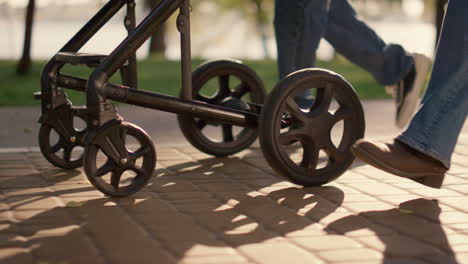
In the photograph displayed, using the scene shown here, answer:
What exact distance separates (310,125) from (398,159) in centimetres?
48

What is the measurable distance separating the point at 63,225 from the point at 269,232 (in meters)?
0.75

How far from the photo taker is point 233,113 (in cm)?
405

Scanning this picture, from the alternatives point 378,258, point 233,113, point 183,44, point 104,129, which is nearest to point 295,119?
point 233,113

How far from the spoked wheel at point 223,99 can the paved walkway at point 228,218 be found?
14cm

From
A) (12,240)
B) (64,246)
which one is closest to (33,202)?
(12,240)

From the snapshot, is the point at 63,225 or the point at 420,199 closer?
the point at 63,225

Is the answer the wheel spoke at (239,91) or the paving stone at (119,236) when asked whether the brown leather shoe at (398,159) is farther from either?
the wheel spoke at (239,91)

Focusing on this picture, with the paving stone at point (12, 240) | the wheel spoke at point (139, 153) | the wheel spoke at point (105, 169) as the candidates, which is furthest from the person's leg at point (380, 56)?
the paving stone at point (12, 240)

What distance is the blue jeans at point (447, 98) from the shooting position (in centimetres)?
360

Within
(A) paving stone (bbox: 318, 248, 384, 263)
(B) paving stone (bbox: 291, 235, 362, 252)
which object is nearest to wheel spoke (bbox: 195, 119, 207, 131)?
(B) paving stone (bbox: 291, 235, 362, 252)

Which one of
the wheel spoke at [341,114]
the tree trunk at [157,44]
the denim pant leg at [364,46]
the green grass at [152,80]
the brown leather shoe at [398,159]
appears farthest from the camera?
the tree trunk at [157,44]

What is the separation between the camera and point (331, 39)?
17.0 ft

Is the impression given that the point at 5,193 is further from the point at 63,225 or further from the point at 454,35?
the point at 454,35

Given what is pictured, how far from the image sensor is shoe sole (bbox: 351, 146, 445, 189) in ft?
11.8
